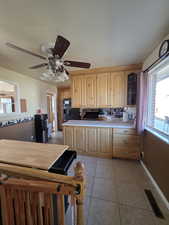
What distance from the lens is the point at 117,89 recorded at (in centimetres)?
297

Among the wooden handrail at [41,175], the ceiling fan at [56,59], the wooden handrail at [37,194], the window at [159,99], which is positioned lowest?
the wooden handrail at [37,194]

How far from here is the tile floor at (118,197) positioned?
4.41ft

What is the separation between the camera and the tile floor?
134 centimetres

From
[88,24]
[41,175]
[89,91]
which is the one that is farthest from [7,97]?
[41,175]

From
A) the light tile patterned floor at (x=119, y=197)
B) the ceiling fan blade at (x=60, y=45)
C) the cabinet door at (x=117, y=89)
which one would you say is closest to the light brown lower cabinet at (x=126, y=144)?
the light tile patterned floor at (x=119, y=197)

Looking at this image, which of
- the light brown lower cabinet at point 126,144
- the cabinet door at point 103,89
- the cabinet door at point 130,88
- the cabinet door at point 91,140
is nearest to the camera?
the light brown lower cabinet at point 126,144

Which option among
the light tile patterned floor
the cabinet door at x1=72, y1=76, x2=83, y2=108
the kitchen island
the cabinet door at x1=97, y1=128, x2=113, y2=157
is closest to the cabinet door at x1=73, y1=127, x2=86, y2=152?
the kitchen island

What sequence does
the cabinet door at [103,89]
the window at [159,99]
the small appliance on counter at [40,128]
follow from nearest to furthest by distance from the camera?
the window at [159,99], the cabinet door at [103,89], the small appliance on counter at [40,128]

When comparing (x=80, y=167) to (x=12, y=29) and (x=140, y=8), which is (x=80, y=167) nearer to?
(x=140, y=8)

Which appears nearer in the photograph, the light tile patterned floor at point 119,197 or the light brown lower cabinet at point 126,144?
the light tile patterned floor at point 119,197

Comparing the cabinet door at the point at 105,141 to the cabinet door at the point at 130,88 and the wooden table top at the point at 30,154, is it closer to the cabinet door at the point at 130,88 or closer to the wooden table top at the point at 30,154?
the cabinet door at the point at 130,88

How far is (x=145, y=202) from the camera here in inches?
61.4

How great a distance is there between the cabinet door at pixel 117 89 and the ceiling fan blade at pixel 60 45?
1830mm

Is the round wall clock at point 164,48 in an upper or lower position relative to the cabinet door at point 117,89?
upper
